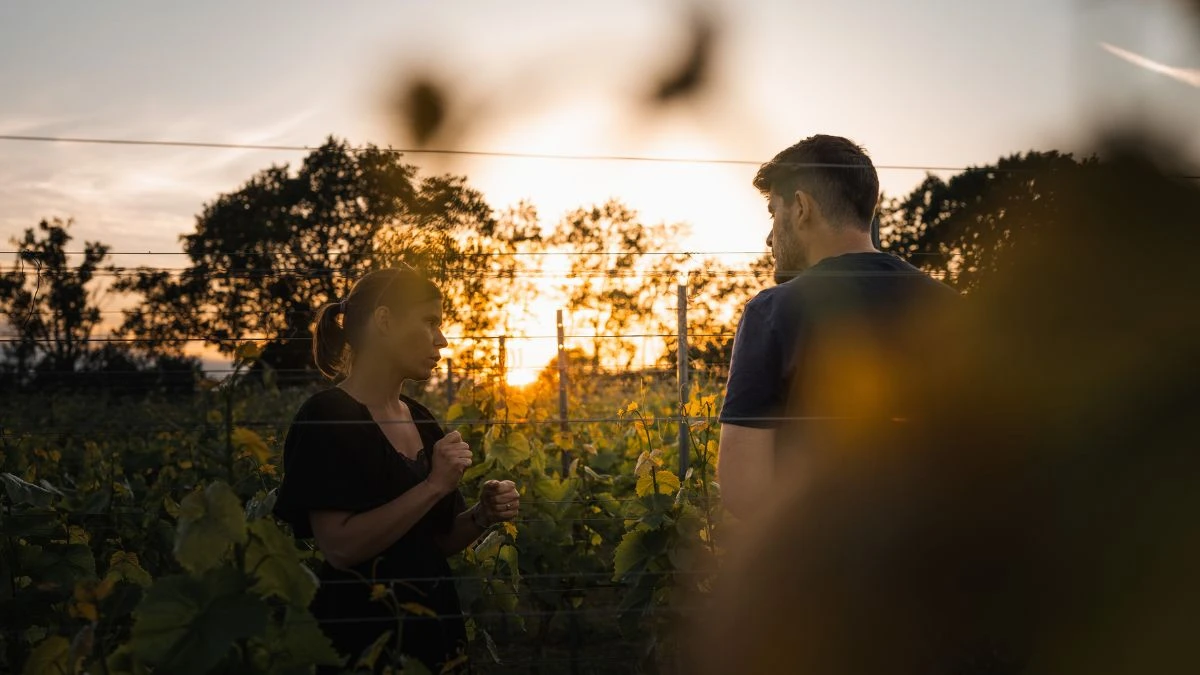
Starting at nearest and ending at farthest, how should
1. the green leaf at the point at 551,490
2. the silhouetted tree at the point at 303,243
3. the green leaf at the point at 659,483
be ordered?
1. the silhouetted tree at the point at 303,243
2. the green leaf at the point at 659,483
3. the green leaf at the point at 551,490

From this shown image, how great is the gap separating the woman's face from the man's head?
0.76 m

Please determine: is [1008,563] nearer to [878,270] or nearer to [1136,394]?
[1136,394]

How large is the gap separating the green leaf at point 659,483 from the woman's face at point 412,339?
3.92 feet

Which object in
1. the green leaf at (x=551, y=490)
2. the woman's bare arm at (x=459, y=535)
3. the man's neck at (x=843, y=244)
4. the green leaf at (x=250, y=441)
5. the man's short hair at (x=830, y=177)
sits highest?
the man's short hair at (x=830, y=177)

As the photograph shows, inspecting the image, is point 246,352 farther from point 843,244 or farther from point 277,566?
point 843,244

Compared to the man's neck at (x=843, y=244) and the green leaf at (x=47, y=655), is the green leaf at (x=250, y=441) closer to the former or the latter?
the green leaf at (x=47, y=655)

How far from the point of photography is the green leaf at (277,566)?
1.62 metres

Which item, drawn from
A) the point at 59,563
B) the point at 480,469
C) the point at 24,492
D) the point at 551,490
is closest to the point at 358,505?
the point at 24,492

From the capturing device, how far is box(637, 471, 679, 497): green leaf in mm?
3277

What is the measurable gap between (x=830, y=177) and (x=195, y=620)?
1.34 meters

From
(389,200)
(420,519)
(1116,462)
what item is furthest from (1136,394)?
(420,519)

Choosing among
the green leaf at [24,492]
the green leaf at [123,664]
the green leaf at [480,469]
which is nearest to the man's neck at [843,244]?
the green leaf at [123,664]

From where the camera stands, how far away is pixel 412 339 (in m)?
2.23

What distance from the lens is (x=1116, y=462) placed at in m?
0.72
